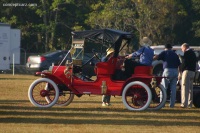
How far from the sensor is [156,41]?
60000 mm

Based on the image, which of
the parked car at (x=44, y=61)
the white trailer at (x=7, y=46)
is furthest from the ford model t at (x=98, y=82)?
the white trailer at (x=7, y=46)

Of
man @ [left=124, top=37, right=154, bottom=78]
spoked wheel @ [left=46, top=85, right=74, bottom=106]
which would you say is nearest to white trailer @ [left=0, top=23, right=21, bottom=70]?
spoked wheel @ [left=46, top=85, right=74, bottom=106]

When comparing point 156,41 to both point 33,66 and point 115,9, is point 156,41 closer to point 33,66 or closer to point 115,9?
point 115,9

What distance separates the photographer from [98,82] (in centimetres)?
1900

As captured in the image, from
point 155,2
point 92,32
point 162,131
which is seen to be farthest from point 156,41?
point 162,131

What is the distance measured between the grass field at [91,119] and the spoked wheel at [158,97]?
176 millimetres

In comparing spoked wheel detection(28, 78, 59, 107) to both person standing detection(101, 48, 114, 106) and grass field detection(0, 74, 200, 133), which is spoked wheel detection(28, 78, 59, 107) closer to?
grass field detection(0, 74, 200, 133)

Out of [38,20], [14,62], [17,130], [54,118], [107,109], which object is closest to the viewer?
[17,130]

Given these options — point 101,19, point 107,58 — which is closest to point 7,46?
point 101,19

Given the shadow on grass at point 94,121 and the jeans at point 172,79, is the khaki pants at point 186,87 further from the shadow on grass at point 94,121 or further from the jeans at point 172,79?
the shadow on grass at point 94,121

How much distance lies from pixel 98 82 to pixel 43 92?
54.1 inches

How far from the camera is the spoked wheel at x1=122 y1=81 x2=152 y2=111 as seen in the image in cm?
1862

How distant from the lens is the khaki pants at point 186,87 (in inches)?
793

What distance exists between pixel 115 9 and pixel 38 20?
7.54 metres
